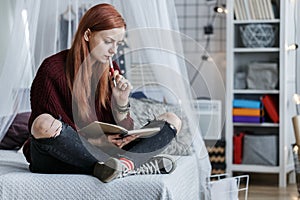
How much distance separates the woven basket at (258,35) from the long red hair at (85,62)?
6.76 feet

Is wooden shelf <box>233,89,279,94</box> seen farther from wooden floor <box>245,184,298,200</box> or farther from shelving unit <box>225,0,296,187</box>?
wooden floor <box>245,184,298,200</box>

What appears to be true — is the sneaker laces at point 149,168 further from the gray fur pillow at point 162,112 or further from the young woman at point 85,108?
the gray fur pillow at point 162,112

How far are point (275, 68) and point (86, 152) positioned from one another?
7.88ft

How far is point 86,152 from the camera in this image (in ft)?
8.39

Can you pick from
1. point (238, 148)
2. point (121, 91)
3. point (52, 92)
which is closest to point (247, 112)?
point (238, 148)

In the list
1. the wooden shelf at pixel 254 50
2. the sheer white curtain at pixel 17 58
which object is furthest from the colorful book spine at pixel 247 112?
the sheer white curtain at pixel 17 58

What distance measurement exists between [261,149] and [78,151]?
2396 mm

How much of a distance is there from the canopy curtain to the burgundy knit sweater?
44 cm

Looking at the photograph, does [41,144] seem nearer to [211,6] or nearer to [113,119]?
[113,119]

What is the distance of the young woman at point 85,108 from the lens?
253 centimetres

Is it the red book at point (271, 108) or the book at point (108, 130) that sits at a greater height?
the book at point (108, 130)

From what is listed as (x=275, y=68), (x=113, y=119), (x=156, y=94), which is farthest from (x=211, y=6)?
(x=113, y=119)

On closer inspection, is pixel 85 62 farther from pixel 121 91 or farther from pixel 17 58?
pixel 17 58

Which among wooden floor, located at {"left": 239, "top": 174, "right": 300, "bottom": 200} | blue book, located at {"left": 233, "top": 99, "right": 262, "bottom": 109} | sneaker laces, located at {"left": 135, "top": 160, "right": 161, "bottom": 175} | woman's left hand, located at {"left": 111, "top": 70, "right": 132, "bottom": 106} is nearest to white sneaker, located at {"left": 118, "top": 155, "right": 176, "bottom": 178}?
sneaker laces, located at {"left": 135, "top": 160, "right": 161, "bottom": 175}
